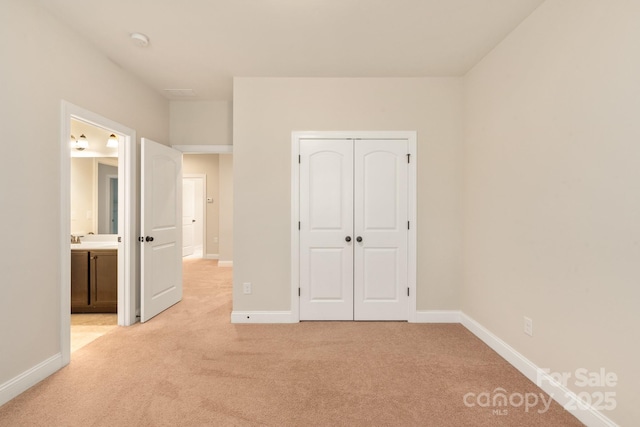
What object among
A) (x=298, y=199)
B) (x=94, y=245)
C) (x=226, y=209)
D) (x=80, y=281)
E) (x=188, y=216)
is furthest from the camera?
(x=188, y=216)

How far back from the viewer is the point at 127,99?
3.17m

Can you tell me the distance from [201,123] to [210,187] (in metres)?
3.94

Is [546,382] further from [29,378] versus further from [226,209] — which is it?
[226,209]

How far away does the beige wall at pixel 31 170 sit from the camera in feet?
6.33

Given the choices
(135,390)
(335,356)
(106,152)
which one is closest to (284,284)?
(335,356)

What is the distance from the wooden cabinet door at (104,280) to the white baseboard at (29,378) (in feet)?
4.20

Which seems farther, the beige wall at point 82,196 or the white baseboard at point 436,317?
the beige wall at point 82,196

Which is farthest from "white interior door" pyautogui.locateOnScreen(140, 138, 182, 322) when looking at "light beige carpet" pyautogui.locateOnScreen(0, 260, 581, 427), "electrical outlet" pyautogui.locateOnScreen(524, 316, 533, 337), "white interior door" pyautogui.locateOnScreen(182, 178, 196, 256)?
"white interior door" pyautogui.locateOnScreen(182, 178, 196, 256)

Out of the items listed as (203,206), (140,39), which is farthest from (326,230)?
(203,206)

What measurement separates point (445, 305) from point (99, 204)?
15.5 feet

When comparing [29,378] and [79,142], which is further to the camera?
[79,142]

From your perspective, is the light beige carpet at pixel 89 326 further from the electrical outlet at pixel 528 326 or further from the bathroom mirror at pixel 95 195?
the electrical outlet at pixel 528 326

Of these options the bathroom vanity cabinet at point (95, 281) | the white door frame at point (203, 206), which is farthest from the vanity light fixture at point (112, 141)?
the white door frame at point (203, 206)

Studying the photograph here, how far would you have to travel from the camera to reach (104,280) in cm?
350
